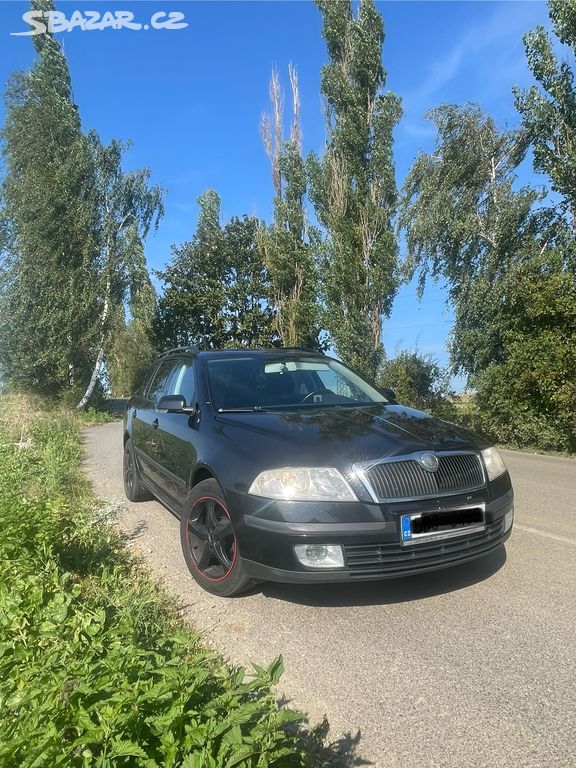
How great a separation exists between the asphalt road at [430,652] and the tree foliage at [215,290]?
73.3 feet

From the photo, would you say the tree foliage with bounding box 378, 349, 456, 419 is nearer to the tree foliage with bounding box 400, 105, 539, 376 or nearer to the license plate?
the tree foliage with bounding box 400, 105, 539, 376

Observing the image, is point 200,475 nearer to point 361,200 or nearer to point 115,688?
point 115,688

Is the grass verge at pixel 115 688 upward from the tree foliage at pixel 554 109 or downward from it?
downward

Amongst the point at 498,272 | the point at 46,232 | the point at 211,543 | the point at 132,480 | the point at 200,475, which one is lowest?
the point at 132,480

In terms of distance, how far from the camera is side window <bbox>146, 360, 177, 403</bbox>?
5.67 meters

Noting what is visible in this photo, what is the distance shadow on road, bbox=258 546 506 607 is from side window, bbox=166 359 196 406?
1716 mm

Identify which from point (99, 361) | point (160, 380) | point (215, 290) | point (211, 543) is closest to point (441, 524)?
point (211, 543)

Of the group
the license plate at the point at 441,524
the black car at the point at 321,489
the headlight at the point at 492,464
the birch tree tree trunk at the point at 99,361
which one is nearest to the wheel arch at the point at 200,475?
the black car at the point at 321,489

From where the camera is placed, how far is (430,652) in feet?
9.21

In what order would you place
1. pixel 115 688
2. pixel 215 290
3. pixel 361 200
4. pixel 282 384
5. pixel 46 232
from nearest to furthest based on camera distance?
pixel 115 688, pixel 282 384, pixel 361 200, pixel 46 232, pixel 215 290

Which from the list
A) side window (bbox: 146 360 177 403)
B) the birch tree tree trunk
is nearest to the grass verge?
side window (bbox: 146 360 177 403)

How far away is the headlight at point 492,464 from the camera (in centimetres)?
353

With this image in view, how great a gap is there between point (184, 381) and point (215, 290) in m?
22.4

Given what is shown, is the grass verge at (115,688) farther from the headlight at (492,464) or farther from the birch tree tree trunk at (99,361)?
the birch tree tree trunk at (99,361)
